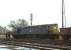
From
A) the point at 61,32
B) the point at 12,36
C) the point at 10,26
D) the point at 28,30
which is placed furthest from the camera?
the point at 10,26

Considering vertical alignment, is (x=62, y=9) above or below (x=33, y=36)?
above

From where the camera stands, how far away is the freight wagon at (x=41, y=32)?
3367 cm

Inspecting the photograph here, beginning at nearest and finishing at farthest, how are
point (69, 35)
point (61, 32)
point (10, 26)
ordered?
point (69, 35), point (61, 32), point (10, 26)

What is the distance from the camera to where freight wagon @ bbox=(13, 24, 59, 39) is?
33.7 metres

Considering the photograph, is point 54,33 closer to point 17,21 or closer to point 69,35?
point 69,35

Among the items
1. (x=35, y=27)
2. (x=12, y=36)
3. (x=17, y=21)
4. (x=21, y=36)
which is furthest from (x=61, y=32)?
(x=17, y=21)

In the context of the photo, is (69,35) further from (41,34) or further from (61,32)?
(41,34)

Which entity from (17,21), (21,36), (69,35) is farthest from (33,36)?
(17,21)

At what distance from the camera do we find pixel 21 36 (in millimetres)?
41906

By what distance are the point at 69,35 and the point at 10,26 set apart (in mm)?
64900

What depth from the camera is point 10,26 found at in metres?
91.6

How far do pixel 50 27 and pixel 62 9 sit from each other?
4078 mm

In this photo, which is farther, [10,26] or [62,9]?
[10,26]

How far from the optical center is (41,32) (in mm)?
35594
